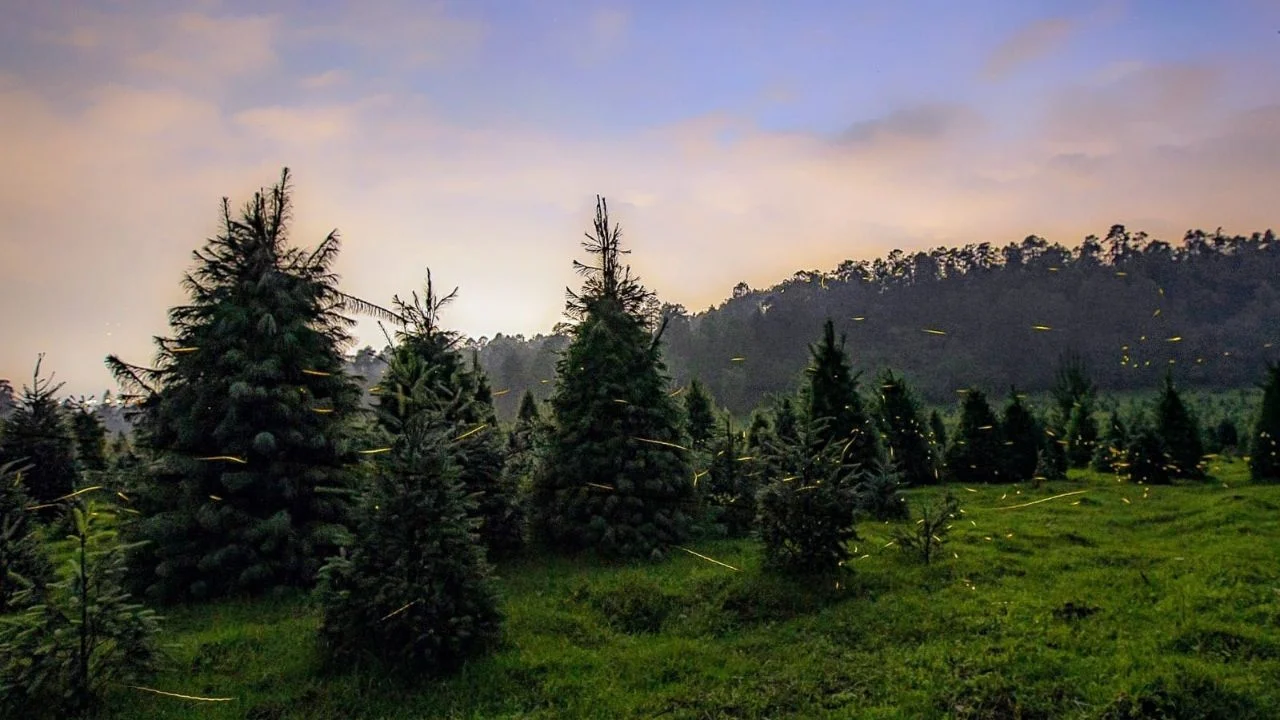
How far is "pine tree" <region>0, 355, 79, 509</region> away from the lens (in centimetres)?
2445

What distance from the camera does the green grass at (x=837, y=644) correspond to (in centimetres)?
916

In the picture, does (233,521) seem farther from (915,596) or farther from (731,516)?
(915,596)

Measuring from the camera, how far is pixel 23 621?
343 inches

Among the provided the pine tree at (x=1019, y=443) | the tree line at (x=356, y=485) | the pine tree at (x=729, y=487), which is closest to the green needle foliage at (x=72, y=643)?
the tree line at (x=356, y=485)

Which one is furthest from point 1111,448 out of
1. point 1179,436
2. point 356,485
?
point 356,485

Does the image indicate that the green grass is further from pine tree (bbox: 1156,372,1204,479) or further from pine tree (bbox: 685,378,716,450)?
pine tree (bbox: 685,378,716,450)

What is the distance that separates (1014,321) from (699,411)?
414 feet

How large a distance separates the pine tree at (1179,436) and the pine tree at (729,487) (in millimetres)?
21649

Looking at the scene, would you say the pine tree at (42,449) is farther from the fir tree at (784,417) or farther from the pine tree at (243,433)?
the fir tree at (784,417)

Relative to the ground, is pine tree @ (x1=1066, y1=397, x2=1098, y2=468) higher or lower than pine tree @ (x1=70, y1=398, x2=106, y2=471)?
lower

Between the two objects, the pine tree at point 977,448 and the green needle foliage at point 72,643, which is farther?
the pine tree at point 977,448

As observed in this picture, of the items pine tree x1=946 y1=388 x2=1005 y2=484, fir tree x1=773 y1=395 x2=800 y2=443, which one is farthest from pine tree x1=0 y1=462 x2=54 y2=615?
pine tree x1=946 y1=388 x2=1005 y2=484

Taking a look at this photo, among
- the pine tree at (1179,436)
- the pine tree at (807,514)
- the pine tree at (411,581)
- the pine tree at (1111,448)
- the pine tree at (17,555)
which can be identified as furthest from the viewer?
the pine tree at (1111,448)

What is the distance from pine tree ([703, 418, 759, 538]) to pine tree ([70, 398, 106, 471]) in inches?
922
